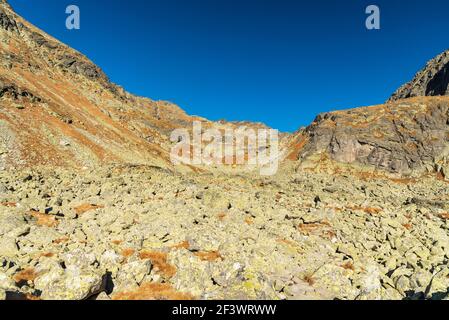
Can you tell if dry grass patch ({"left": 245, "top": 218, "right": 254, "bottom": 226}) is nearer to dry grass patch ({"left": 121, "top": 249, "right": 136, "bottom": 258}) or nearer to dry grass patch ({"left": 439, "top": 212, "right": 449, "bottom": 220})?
dry grass patch ({"left": 121, "top": 249, "right": 136, "bottom": 258})

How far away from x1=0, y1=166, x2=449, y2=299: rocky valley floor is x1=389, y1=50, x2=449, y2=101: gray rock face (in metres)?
67.0

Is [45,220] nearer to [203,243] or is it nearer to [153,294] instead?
[203,243]

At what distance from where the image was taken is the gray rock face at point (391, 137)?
5716 centimetres

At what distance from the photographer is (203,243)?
1991 centimetres

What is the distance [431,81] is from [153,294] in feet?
347

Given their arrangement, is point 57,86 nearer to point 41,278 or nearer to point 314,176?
point 314,176

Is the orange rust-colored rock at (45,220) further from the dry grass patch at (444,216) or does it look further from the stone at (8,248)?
the dry grass patch at (444,216)

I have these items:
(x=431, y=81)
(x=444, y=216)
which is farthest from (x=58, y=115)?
(x=431, y=81)

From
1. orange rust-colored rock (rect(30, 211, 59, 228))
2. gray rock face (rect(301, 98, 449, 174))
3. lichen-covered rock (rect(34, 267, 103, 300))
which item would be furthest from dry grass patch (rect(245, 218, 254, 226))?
gray rock face (rect(301, 98, 449, 174))

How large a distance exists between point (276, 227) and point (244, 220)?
2511 mm

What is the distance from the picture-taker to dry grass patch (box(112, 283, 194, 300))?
14290mm

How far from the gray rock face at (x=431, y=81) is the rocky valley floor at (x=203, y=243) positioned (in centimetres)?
6702
